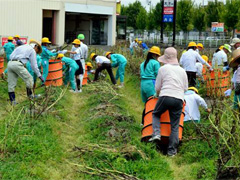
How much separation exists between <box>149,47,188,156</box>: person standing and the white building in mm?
25339

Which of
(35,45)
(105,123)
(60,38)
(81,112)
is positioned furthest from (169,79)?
(60,38)

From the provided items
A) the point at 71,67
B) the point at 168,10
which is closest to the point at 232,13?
the point at 168,10

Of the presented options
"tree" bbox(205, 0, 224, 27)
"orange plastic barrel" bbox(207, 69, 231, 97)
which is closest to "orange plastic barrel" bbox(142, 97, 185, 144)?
"orange plastic barrel" bbox(207, 69, 231, 97)

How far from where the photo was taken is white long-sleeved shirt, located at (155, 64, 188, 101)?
6.53m

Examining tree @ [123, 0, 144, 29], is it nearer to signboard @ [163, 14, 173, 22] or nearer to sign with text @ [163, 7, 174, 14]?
sign with text @ [163, 7, 174, 14]

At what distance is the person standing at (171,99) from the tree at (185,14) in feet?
135

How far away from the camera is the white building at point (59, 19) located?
3062 centimetres

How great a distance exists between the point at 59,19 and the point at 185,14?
1681 centimetres

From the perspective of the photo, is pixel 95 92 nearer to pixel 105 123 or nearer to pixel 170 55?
pixel 105 123

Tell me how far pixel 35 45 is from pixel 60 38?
2515 centimetres

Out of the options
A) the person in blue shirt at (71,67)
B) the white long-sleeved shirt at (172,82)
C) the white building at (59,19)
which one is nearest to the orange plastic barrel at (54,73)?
the person in blue shirt at (71,67)

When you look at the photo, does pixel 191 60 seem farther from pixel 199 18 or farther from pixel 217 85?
pixel 199 18

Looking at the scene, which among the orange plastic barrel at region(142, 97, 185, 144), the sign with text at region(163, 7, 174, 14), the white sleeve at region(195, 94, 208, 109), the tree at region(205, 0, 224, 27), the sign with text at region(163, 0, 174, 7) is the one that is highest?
the tree at region(205, 0, 224, 27)

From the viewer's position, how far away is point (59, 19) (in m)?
34.7
